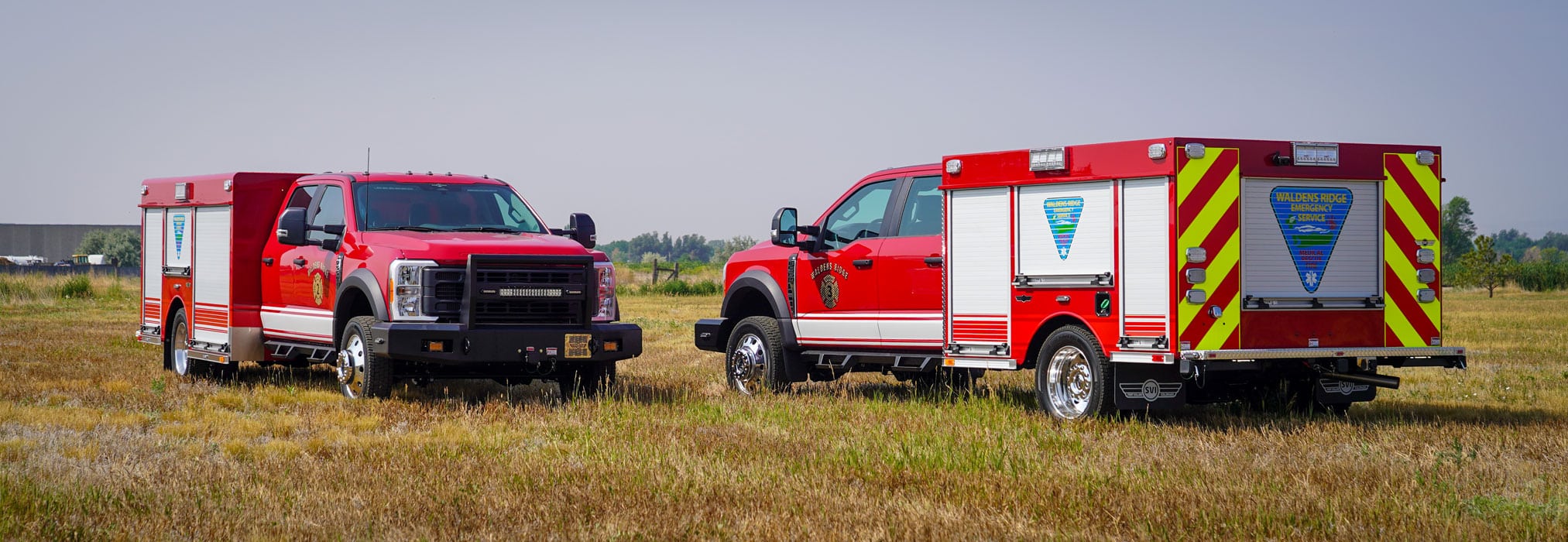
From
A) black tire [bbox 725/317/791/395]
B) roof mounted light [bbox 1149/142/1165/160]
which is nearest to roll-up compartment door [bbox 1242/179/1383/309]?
roof mounted light [bbox 1149/142/1165/160]

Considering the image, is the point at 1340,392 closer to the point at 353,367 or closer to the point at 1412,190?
the point at 1412,190

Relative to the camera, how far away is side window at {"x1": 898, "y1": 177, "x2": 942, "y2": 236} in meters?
12.3

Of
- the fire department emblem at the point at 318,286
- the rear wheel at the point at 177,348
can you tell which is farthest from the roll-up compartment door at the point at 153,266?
the fire department emblem at the point at 318,286

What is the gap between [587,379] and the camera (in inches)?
514

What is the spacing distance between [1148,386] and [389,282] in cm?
575

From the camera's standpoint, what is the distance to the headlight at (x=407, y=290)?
38.2 feet

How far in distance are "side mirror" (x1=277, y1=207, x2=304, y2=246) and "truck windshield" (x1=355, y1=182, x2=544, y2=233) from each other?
1.54 feet

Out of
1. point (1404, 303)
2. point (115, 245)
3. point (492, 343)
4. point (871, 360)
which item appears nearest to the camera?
point (1404, 303)

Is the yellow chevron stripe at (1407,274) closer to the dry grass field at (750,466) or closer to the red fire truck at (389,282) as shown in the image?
the dry grass field at (750,466)

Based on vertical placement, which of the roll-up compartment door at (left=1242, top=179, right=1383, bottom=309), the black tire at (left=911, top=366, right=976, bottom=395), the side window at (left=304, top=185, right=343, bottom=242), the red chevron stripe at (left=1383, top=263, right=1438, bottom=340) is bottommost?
the black tire at (left=911, top=366, right=976, bottom=395)

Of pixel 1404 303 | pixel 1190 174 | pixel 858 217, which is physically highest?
pixel 1190 174

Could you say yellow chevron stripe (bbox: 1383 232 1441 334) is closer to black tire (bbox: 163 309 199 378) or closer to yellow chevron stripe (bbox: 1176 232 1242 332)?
yellow chevron stripe (bbox: 1176 232 1242 332)

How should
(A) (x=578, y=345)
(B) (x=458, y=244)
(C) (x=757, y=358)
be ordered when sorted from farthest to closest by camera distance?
1. (C) (x=757, y=358)
2. (A) (x=578, y=345)
3. (B) (x=458, y=244)

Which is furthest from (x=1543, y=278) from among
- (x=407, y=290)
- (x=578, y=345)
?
(x=407, y=290)
